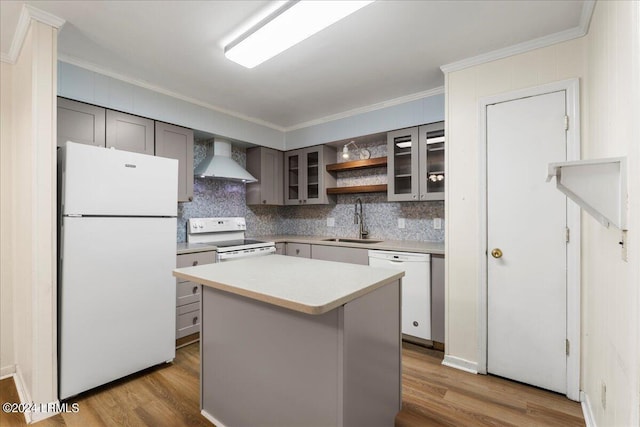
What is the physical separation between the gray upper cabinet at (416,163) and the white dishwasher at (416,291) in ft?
2.16

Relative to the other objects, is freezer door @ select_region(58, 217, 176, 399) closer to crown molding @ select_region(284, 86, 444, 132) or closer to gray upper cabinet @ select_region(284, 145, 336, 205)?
gray upper cabinet @ select_region(284, 145, 336, 205)

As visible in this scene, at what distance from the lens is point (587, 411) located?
1795 mm

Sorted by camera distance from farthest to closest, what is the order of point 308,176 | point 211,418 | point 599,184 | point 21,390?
point 308,176, point 21,390, point 211,418, point 599,184

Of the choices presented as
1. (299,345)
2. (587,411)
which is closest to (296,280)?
(299,345)

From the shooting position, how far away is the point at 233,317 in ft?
5.24

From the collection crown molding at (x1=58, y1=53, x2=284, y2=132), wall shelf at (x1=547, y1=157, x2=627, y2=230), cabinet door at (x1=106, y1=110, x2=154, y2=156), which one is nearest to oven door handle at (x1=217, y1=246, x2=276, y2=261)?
cabinet door at (x1=106, y1=110, x2=154, y2=156)

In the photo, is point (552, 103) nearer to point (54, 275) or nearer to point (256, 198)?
point (256, 198)

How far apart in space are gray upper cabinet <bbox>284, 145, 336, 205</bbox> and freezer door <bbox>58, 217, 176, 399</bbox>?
190cm

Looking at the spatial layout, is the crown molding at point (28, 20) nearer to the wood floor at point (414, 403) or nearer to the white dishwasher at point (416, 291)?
the wood floor at point (414, 403)

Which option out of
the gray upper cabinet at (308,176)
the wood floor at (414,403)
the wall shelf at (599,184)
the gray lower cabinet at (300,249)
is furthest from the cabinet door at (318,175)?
the wall shelf at (599,184)

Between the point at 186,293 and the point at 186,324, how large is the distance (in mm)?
291

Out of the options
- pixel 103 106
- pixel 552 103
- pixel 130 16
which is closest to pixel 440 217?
pixel 552 103

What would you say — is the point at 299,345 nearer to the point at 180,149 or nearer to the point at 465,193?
the point at 465,193

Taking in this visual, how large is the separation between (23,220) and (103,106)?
1121 mm
